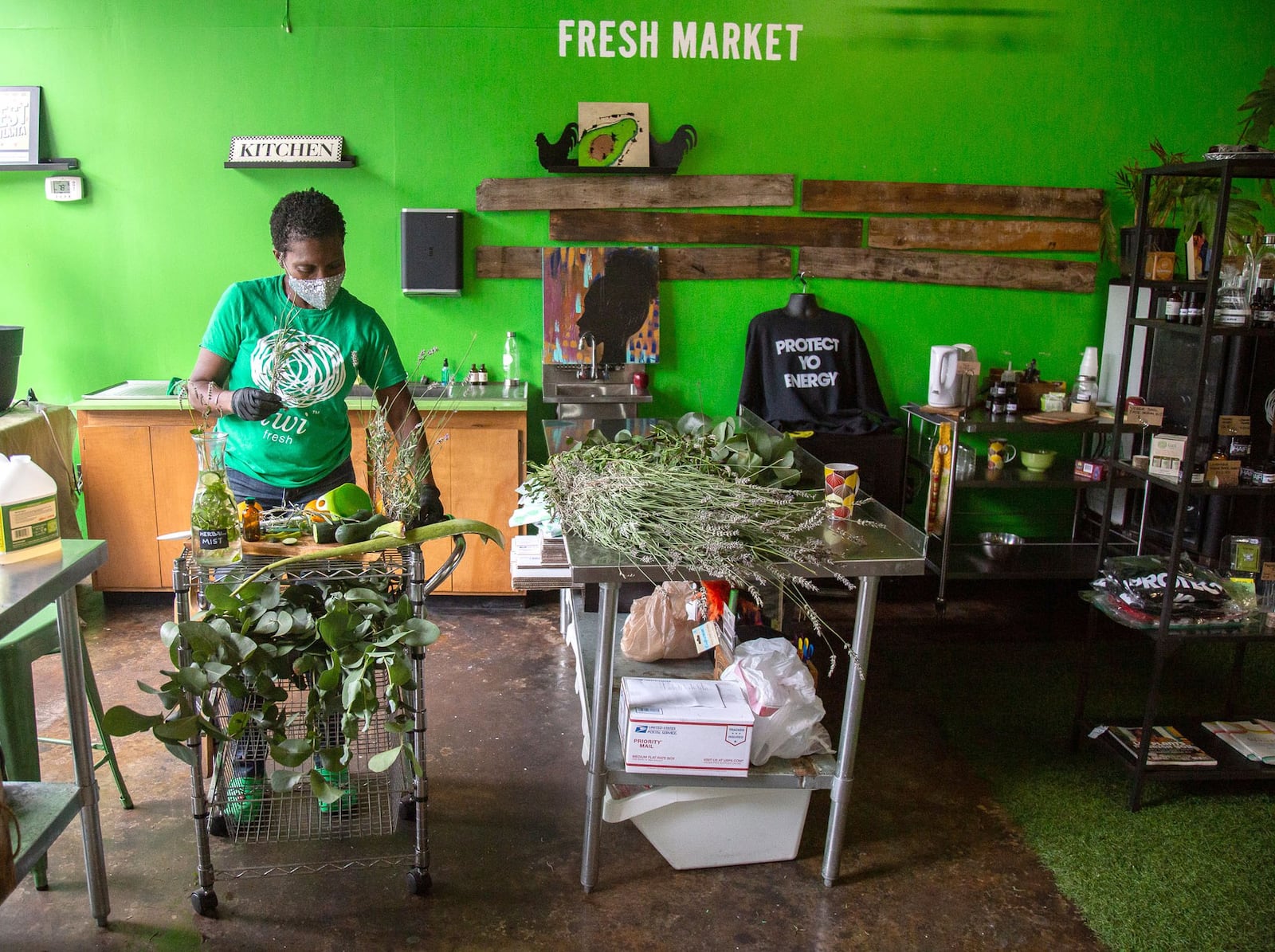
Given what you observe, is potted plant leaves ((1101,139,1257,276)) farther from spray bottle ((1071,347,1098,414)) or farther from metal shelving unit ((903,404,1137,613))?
metal shelving unit ((903,404,1137,613))

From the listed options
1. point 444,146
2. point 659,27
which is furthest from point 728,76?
point 444,146

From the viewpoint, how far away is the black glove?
287 centimetres

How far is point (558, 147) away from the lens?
471 cm

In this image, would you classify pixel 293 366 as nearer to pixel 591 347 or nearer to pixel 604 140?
pixel 591 347

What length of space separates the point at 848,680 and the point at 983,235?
122 inches

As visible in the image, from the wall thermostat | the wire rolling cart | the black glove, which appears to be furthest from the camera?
the wall thermostat

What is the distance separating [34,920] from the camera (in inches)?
98.7

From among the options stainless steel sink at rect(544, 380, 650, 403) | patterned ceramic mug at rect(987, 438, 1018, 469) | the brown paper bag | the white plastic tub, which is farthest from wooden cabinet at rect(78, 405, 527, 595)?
patterned ceramic mug at rect(987, 438, 1018, 469)

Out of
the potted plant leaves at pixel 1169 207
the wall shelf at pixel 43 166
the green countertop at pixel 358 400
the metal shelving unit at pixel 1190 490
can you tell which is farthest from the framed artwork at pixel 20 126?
the potted plant leaves at pixel 1169 207

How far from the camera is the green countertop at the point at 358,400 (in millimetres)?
4359

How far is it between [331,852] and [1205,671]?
336cm

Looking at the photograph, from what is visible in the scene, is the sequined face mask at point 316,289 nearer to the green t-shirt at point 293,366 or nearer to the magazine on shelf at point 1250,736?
the green t-shirt at point 293,366

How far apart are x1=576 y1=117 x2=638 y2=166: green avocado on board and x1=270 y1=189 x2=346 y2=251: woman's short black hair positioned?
1.92 m

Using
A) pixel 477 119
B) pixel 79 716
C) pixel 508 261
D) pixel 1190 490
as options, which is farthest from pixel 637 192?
pixel 79 716
